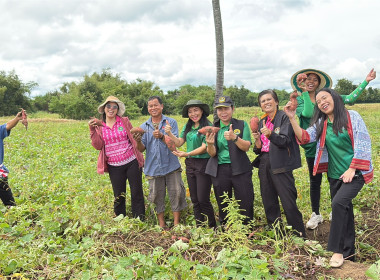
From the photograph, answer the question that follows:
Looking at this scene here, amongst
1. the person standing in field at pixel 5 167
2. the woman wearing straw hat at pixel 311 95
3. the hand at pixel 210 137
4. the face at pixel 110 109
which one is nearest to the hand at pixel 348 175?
the woman wearing straw hat at pixel 311 95

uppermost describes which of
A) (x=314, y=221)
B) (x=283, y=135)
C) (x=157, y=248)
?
(x=283, y=135)

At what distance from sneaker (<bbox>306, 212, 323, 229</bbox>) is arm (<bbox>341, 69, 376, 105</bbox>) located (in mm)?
1496

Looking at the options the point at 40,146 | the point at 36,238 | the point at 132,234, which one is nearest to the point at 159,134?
the point at 132,234

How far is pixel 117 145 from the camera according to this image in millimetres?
4262

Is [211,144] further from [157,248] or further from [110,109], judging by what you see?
[110,109]

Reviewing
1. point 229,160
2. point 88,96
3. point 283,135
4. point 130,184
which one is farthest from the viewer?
point 88,96

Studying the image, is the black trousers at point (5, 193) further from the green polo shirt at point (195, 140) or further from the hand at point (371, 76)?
the hand at point (371, 76)

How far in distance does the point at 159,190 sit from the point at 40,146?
8.15 meters

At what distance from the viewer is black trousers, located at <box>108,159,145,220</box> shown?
A: 4.33 metres

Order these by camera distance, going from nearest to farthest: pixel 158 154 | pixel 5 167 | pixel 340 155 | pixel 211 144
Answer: pixel 340 155 → pixel 211 144 → pixel 158 154 → pixel 5 167

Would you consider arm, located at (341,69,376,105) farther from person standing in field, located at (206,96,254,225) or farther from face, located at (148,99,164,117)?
face, located at (148,99,164,117)

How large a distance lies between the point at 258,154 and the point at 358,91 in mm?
1391

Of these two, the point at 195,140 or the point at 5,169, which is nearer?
the point at 195,140

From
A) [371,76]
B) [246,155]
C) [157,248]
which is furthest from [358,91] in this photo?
[157,248]
